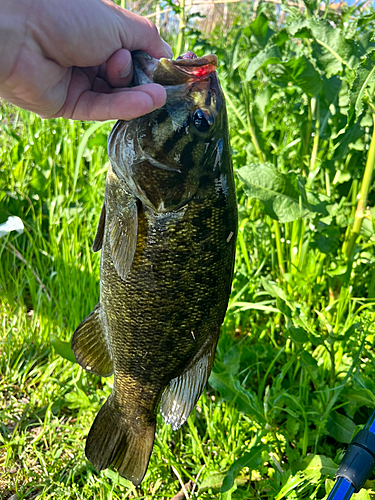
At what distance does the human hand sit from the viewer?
1.35 m

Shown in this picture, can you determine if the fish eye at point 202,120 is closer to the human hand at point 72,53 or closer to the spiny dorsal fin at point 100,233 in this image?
the human hand at point 72,53

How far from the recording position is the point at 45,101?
5.19 feet

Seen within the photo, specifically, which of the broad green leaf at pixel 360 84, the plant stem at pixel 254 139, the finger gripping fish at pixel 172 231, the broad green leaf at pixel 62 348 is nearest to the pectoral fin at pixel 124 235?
the finger gripping fish at pixel 172 231

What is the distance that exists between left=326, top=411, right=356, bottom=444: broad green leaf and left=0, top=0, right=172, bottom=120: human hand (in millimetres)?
1764

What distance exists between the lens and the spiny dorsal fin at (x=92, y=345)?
184 centimetres

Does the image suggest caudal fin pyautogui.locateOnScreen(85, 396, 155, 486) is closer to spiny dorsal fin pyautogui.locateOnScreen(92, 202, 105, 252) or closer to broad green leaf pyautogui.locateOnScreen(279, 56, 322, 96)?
spiny dorsal fin pyautogui.locateOnScreen(92, 202, 105, 252)

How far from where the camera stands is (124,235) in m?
1.55

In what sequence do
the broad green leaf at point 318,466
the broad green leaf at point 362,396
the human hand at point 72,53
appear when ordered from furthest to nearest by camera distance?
the broad green leaf at point 362,396
the broad green leaf at point 318,466
the human hand at point 72,53

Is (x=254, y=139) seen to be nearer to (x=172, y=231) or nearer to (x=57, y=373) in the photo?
(x=172, y=231)

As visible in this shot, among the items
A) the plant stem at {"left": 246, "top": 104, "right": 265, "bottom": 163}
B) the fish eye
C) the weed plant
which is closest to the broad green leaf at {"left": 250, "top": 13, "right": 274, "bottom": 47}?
the weed plant

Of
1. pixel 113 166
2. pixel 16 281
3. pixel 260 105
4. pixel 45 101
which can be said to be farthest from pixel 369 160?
pixel 16 281

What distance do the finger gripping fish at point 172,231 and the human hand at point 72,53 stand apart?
9cm

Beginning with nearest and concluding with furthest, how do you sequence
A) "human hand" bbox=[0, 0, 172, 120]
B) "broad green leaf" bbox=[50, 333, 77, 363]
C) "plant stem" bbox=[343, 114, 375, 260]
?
"human hand" bbox=[0, 0, 172, 120] → "broad green leaf" bbox=[50, 333, 77, 363] → "plant stem" bbox=[343, 114, 375, 260]

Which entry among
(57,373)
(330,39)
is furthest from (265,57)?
(57,373)
